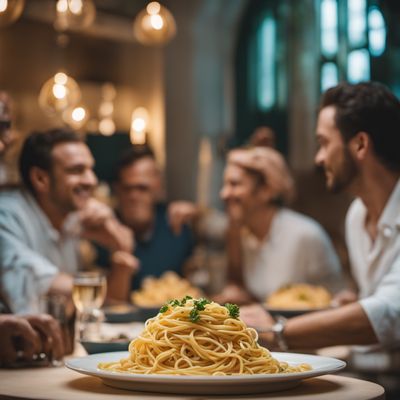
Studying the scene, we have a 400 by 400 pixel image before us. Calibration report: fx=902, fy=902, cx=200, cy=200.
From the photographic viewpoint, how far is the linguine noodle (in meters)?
1.52

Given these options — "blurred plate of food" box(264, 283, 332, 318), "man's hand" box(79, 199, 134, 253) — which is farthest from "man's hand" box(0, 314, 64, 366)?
"man's hand" box(79, 199, 134, 253)

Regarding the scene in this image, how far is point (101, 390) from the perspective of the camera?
151 cm

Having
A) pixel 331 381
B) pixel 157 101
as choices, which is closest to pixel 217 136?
pixel 157 101

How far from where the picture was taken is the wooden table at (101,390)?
4.73ft

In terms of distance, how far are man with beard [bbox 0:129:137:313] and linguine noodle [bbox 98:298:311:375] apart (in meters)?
1.28

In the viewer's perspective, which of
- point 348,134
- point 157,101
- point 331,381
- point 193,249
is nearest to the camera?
point 331,381

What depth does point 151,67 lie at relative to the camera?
8117mm

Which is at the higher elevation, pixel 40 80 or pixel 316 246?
pixel 40 80

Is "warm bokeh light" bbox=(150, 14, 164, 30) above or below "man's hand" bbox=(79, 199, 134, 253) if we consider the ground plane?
above

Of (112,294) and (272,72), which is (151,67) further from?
(112,294)

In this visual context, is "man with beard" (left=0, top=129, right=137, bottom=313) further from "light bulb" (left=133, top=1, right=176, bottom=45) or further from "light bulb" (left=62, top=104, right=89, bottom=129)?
"light bulb" (left=133, top=1, right=176, bottom=45)

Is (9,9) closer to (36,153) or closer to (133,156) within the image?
(36,153)

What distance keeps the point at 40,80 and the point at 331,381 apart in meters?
6.16

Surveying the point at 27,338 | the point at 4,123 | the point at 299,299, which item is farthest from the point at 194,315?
the point at 299,299
